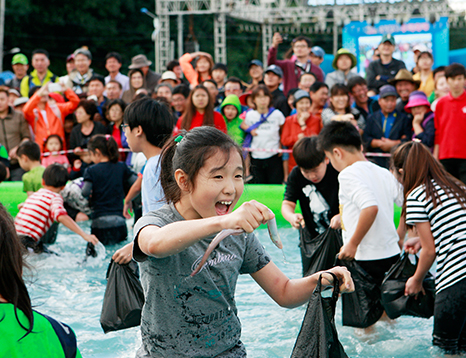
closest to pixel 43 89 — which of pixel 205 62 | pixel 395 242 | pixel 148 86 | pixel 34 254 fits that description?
pixel 148 86

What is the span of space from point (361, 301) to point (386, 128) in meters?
4.67

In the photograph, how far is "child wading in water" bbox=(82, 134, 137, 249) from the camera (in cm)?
629

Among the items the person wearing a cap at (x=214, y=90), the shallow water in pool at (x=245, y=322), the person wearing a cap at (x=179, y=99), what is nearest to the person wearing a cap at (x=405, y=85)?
the person wearing a cap at (x=214, y=90)

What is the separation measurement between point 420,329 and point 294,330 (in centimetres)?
99

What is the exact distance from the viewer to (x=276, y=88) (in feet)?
31.0

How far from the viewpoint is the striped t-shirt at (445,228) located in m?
3.30

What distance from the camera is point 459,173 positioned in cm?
725

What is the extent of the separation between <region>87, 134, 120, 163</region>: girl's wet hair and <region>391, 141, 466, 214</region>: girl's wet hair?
3.69 m

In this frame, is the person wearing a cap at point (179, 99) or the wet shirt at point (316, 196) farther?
the person wearing a cap at point (179, 99)

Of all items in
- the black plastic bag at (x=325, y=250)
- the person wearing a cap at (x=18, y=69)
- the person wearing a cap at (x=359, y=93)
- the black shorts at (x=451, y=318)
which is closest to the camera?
the black shorts at (x=451, y=318)

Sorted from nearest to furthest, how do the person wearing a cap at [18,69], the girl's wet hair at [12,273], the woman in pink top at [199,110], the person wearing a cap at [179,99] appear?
1. the girl's wet hair at [12,273]
2. the woman in pink top at [199,110]
3. the person wearing a cap at [179,99]
4. the person wearing a cap at [18,69]

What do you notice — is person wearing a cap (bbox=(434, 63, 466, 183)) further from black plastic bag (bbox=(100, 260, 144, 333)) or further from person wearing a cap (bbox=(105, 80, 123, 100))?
person wearing a cap (bbox=(105, 80, 123, 100))

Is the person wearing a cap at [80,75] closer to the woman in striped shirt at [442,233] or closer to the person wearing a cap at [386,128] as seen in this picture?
the person wearing a cap at [386,128]

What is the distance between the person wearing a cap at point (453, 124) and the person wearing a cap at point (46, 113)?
19.4 feet
